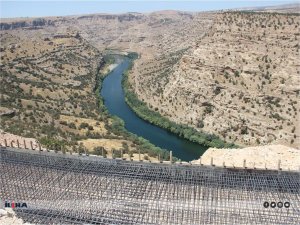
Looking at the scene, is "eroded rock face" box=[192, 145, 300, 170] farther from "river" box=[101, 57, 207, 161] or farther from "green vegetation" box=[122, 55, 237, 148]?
"green vegetation" box=[122, 55, 237, 148]

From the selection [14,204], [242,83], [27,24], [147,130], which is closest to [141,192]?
[14,204]

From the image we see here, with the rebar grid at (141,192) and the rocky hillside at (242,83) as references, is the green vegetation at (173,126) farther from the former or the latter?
the rebar grid at (141,192)

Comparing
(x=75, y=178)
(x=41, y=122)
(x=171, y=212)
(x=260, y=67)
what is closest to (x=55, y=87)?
(x=41, y=122)

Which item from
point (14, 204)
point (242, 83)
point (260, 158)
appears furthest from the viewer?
point (242, 83)

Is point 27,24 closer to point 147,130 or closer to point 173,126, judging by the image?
point 147,130

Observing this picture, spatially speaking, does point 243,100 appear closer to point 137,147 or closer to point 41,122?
point 137,147
